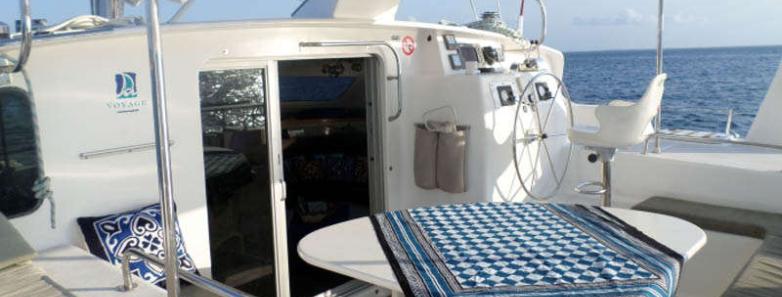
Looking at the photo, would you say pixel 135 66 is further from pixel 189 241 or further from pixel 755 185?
pixel 755 185

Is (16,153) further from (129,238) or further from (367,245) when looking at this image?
(367,245)

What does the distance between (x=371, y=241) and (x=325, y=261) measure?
0.79 feet

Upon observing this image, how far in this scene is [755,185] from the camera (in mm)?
4098

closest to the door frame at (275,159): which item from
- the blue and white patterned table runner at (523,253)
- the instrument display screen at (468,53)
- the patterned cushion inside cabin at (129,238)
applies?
the patterned cushion inside cabin at (129,238)

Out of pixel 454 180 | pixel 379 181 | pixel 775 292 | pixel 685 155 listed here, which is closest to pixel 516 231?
pixel 775 292

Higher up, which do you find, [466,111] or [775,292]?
[466,111]

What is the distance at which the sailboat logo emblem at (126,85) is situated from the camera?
9.67 ft

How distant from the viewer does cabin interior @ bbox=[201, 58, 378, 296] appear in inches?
138

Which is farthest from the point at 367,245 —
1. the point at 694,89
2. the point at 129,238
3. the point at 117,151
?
the point at 694,89

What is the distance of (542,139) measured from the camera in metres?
4.41

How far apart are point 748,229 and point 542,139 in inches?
52.3

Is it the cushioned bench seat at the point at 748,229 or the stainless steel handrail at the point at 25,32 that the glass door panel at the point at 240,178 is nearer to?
the stainless steel handrail at the point at 25,32

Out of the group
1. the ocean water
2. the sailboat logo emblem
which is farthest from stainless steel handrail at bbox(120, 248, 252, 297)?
the ocean water

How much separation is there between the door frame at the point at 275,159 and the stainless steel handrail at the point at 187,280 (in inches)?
56.3
